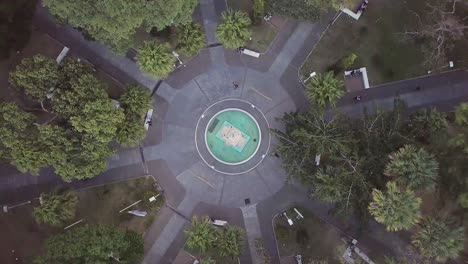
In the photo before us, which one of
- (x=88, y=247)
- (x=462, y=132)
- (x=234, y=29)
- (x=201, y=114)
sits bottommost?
(x=88, y=247)

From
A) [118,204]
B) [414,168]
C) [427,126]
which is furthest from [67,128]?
[427,126]

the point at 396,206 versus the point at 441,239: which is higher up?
the point at 396,206

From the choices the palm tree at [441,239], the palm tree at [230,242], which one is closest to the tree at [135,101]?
the palm tree at [230,242]

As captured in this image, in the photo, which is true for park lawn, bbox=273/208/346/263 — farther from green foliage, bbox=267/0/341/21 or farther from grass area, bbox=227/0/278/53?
green foliage, bbox=267/0/341/21

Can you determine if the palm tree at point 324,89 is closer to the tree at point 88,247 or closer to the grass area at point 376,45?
the grass area at point 376,45

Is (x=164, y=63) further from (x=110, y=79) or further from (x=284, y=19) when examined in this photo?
(x=284, y=19)

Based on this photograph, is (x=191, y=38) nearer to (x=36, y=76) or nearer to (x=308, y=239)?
(x=36, y=76)

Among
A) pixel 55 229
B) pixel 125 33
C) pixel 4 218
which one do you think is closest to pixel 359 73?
pixel 125 33
